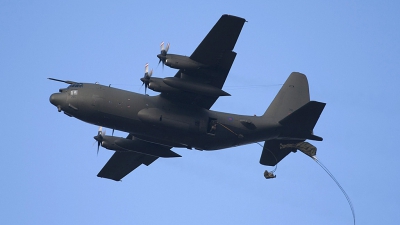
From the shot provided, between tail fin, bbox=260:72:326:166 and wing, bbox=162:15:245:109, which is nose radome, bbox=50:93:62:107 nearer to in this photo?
wing, bbox=162:15:245:109

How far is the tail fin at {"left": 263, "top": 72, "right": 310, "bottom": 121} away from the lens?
114 feet

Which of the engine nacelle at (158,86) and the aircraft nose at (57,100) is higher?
the engine nacelle at (158,86)

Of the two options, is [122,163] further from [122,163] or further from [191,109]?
[191,109]

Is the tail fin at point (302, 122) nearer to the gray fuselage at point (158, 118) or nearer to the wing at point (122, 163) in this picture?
the gray fuselage at point (158, 118)

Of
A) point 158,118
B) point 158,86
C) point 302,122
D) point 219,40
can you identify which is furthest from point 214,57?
point 302,122

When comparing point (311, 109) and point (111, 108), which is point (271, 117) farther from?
point (111, 108)

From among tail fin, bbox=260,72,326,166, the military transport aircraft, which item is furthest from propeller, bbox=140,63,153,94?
tail fin, bbox=260,72,326,166

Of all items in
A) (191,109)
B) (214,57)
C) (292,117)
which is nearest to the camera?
(214,57)

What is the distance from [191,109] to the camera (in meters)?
32.7

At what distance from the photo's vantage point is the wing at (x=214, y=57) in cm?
2993

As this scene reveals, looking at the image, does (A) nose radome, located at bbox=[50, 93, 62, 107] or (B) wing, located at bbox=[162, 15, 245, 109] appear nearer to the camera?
(B) wing, located at bbox=[162, 15, 245, 109]

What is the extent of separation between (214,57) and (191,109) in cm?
326

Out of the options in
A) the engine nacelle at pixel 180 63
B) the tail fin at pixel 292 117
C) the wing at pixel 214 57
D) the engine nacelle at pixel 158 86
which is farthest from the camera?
the tail fin at pixel 292 117

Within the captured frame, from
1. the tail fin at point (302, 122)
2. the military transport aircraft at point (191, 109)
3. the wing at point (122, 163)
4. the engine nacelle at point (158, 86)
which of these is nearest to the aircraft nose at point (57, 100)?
the military transport aircraft at point (191, 109)
